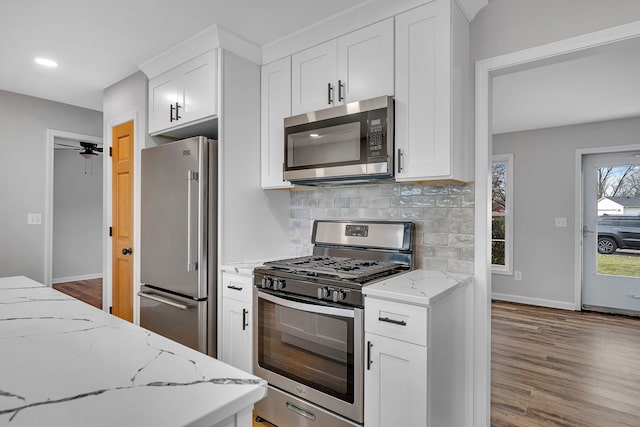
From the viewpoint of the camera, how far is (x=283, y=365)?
2.03 m

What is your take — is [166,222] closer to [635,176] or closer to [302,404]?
[302,404]

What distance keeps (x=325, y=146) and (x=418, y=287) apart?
1019 millimetres

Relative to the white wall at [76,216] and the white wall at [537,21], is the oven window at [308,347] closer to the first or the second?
the white wall at [537,21]

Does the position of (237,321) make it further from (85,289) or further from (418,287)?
(85,289)

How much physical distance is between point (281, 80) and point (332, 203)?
93 centimetres

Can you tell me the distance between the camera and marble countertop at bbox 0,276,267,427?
621 millimetres

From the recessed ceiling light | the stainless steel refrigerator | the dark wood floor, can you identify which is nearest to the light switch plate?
the stainless steel refrigerator

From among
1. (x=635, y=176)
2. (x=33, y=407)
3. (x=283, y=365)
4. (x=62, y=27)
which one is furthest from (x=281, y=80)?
(x=635, y=176)

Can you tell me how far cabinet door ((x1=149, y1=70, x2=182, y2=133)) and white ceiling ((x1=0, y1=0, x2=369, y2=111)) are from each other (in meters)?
0.18

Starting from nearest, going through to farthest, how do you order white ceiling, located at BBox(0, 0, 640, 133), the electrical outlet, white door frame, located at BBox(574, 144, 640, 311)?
1. white ceiling, located at BBox(0, 0, 640, 133)
2. the electrical outlet
3. white door frame, located at BBox(574, 144, 640, 311)

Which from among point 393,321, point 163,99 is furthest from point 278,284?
point 163,99

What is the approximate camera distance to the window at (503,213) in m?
5.07

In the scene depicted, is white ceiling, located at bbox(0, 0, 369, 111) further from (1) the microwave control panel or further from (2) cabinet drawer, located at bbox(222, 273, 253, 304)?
(2) cabinet drawer, located at bbox(222, 273, 253, 304)

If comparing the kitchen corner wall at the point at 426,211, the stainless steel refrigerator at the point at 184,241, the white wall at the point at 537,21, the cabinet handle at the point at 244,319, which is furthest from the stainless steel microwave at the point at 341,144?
the cabinet handle at the point at 244,319
